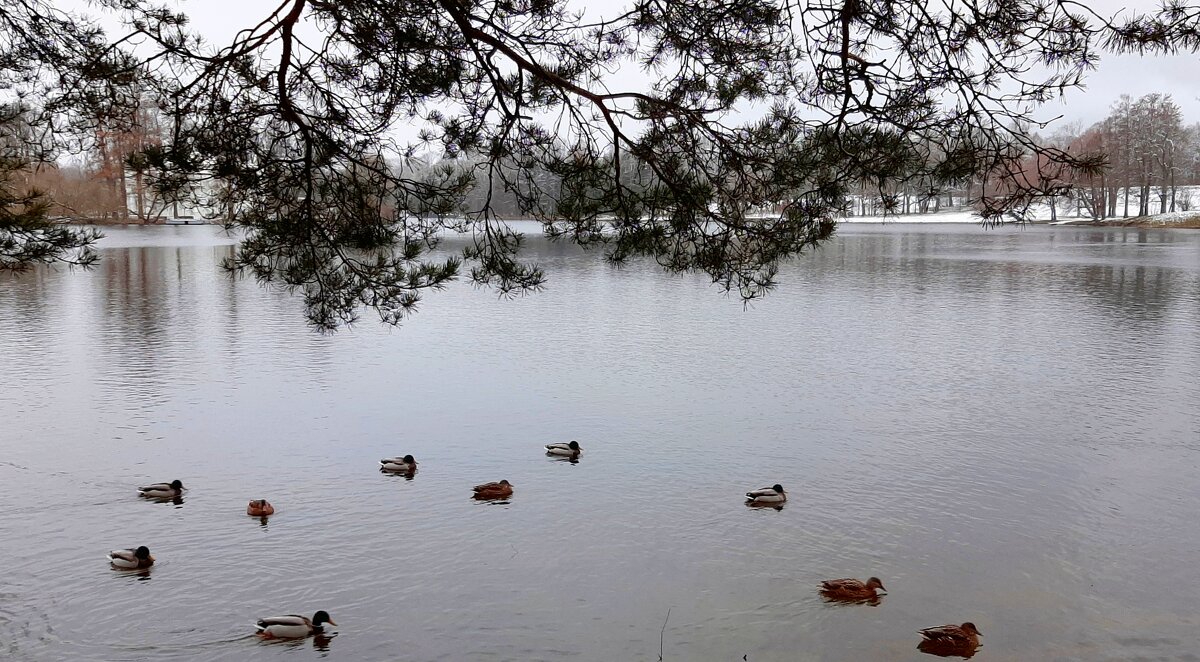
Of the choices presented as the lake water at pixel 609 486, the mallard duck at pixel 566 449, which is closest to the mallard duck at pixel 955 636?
the lake water at pixel 609 486

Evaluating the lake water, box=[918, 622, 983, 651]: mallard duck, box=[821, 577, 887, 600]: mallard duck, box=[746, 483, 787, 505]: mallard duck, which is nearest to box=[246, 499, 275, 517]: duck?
the lake water

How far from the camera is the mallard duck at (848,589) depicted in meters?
6.40

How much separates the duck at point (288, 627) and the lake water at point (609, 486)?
0.10 meters

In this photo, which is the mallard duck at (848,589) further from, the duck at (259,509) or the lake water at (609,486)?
the duck at (259,509)

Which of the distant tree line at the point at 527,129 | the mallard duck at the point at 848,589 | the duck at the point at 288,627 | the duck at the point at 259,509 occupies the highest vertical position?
the distant tree line at the point at 527,129

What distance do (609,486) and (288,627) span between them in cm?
338

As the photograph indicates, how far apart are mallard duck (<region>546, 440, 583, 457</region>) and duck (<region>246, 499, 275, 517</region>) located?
2.76 meters

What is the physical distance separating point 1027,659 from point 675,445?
4455mm

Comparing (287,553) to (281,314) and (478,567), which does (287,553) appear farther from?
(281,314)

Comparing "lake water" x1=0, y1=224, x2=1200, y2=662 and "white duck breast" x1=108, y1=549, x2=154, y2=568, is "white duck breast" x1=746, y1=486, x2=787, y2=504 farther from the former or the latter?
"white duck breast" x1=108, y1=549, x2=154, y2=568

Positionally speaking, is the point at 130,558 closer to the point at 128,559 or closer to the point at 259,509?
the point at 128,559

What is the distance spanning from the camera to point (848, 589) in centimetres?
641

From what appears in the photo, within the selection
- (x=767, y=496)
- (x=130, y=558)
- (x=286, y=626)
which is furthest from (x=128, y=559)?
(x=767, y=496)

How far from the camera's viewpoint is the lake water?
6188mm
